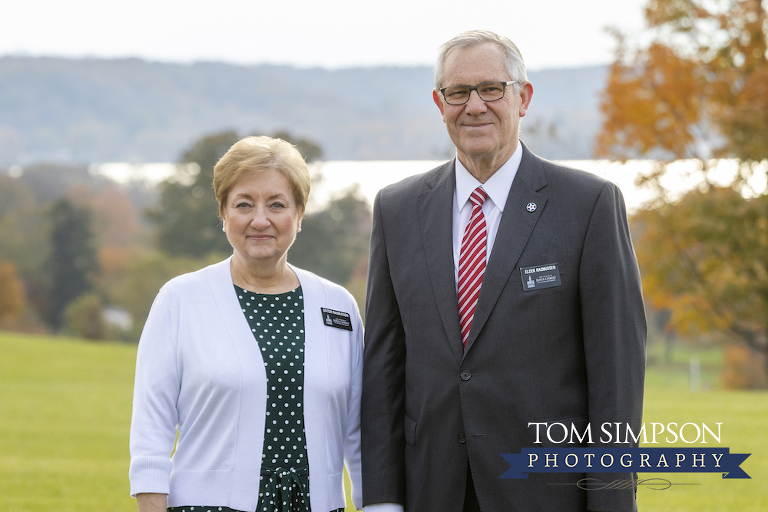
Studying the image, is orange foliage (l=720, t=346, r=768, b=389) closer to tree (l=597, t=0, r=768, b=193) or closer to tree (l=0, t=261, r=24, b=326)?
tree (l=597, t=0, r=768, b=193)

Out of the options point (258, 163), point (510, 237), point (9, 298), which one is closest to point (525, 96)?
point (510, 237)

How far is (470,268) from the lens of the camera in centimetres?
316

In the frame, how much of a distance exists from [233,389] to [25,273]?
49491 mm

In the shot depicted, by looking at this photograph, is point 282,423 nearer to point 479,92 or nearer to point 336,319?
point 336,319

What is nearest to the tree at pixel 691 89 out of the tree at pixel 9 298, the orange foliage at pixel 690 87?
the orange foliage at pixel 690 87

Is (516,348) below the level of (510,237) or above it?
below

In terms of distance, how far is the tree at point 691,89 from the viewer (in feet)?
60.7

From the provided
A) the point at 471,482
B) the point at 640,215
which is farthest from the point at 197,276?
the point at 640,215

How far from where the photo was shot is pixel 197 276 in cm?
351

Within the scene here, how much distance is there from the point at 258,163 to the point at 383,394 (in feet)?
3.49

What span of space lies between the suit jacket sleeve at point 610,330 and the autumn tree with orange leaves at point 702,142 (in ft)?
52.0

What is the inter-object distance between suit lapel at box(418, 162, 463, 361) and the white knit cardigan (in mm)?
594

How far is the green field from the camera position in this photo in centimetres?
778

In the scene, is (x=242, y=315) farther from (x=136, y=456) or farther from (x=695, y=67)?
(x=695, y=67)
